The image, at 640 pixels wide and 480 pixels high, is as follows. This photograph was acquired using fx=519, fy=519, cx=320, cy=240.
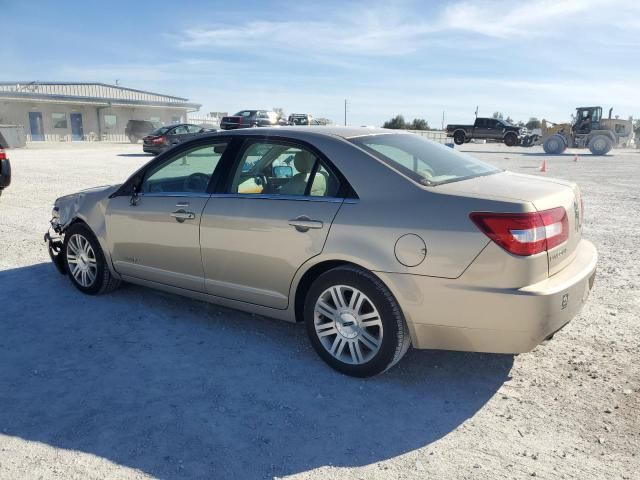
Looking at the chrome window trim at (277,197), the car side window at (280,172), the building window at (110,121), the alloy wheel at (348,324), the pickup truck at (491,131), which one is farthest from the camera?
the building window at (110,121)

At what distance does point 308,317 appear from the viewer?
357cm

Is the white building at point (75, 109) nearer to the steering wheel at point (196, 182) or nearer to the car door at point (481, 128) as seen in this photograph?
the car door at point (481, 128)

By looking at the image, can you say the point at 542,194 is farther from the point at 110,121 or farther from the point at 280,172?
the point at 110,121

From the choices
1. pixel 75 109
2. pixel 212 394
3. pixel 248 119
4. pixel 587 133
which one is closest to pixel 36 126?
pixel 75 109

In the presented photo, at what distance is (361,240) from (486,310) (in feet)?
2.76

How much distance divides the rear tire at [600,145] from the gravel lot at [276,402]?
100 ft

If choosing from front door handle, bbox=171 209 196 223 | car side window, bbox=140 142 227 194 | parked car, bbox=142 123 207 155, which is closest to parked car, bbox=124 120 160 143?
parked car, bbox=142 123 207 155

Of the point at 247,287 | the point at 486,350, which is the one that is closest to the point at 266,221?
the point at 247,287

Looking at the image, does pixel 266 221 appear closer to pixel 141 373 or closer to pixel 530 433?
pixel 141 373

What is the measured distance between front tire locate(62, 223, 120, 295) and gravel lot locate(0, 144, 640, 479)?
20 cm

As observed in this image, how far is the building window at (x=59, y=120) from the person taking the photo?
4031 centimetres

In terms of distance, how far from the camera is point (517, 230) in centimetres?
286

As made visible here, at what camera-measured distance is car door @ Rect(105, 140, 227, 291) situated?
410cm

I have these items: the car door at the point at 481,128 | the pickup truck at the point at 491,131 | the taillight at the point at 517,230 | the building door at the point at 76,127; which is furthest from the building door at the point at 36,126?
the taillight at the point at 517,230
